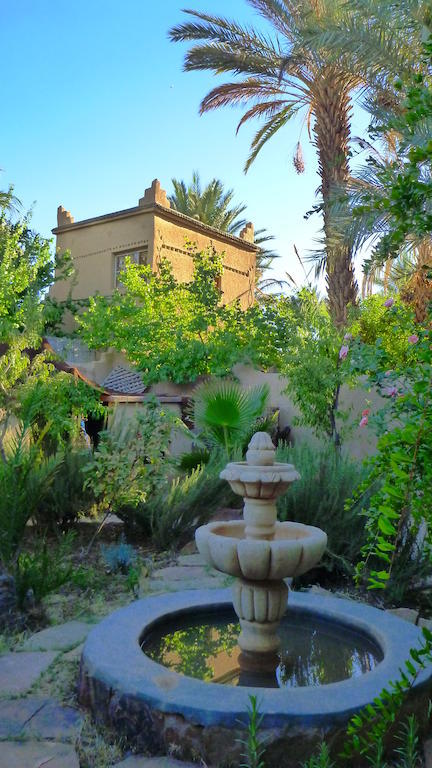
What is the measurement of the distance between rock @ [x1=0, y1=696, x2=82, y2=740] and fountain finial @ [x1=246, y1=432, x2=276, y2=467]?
4.85ft

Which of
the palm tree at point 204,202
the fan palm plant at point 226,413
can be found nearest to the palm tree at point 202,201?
the palm tree at point 204,202

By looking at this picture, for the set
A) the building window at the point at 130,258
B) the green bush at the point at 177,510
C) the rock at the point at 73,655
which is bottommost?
the rock at the point at 73,655

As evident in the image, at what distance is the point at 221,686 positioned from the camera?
2.77 metres

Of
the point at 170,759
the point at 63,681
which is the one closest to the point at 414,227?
the point at 170,759

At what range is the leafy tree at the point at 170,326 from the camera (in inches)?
562

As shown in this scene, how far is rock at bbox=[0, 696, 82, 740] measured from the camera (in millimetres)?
2781

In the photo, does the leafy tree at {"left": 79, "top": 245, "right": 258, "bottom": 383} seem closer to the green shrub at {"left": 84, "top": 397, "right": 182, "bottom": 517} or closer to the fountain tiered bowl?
the green shrub at {"left": 84, "top": 397, "right": 182, "bottom": 517}

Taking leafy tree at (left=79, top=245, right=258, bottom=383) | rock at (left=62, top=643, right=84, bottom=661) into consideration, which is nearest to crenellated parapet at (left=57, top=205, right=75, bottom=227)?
leafy tree at (left=79, top=245, right=258, bottom=383)

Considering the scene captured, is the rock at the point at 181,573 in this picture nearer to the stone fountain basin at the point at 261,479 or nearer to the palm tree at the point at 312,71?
the stone fountain basin at the point at 261,479

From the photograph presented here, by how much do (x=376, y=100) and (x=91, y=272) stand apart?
10.2m

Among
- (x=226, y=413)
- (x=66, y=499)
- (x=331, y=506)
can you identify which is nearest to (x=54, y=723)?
(x=331, y=506)

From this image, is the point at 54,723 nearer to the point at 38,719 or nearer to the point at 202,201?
the point at 38,719

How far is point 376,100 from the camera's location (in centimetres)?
1141

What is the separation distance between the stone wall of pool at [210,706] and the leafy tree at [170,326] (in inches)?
438
